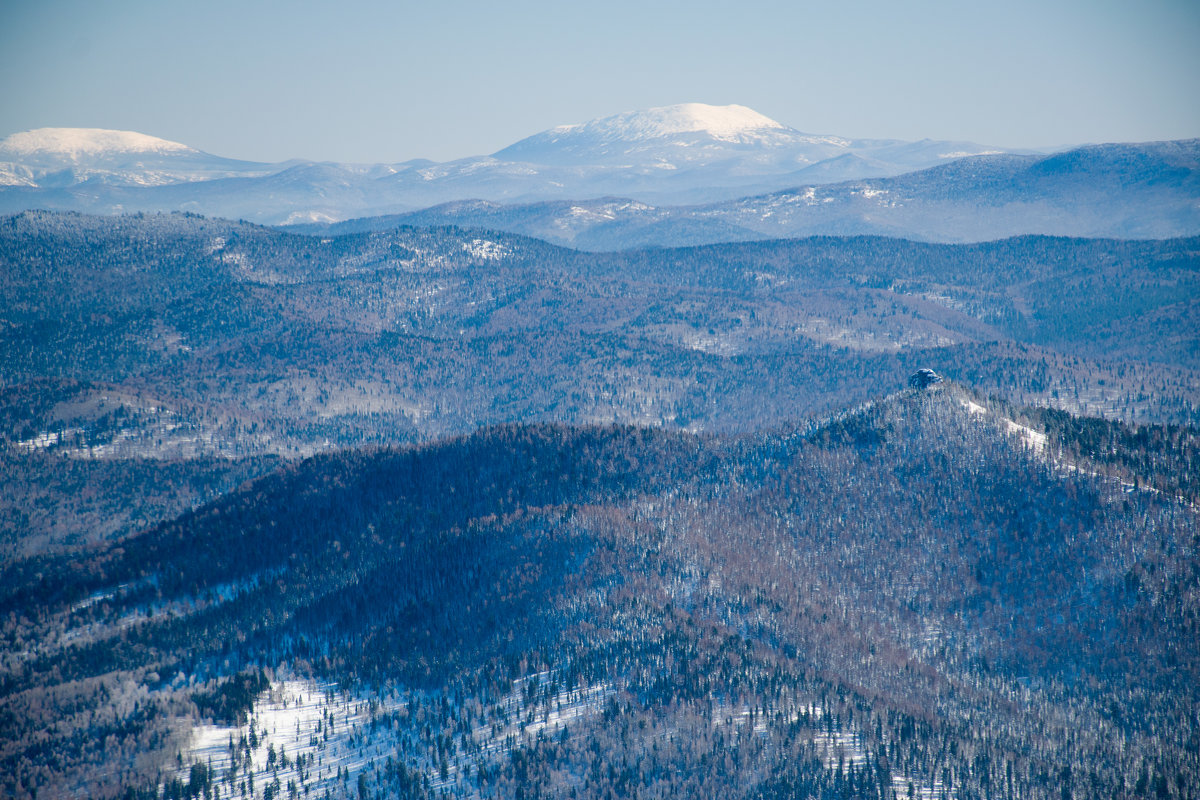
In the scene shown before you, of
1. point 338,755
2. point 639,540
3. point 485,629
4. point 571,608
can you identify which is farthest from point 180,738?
point 639,540

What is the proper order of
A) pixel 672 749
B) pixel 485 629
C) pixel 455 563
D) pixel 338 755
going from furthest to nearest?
pixel 455 563
pixel 485 629
pixel 338 755
pixel 672 749

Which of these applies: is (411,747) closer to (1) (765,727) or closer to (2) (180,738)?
(2) (180,738)

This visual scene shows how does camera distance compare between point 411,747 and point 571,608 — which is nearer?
point 411,747

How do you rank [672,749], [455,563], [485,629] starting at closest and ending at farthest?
[672,749] < [485,629] < [455,563]

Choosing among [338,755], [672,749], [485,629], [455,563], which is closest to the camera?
[672,749]

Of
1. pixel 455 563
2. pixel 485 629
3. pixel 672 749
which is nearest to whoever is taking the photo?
pixel 672 749

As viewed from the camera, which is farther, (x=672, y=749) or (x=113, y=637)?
(x=113, y=637)

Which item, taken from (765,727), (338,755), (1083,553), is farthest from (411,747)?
(1083,553)

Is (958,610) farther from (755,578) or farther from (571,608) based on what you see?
(571,608)

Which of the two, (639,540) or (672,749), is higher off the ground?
(639,540)
